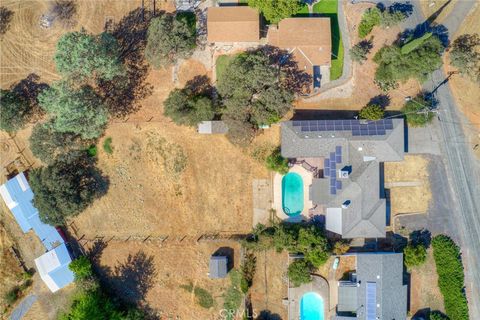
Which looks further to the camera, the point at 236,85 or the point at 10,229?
the point at 10,229

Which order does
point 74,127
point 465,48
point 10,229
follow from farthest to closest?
point 10,229 → point 465,48 → point 74,127

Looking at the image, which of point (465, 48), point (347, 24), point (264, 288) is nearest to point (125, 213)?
point (264, 288)

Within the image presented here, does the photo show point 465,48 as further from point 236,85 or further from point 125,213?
point 125,213

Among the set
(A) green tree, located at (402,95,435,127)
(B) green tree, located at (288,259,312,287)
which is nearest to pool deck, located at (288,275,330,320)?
(B) green tree, located at (288,259,312,287)

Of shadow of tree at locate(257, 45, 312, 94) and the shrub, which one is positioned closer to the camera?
shadow of tree at locate(257, 45, 312, 94)

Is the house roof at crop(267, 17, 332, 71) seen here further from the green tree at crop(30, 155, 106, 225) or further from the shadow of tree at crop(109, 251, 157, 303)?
the shadow of tree at crop(109, 251, 157, 303)

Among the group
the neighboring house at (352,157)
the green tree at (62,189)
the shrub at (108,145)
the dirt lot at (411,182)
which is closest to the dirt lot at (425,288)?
the dirt lot at (411,182)

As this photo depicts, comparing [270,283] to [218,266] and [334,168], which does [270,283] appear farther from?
[334,168]

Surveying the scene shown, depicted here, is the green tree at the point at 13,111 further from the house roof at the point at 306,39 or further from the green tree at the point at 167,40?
Answer: the house roof at the point at 306,39
